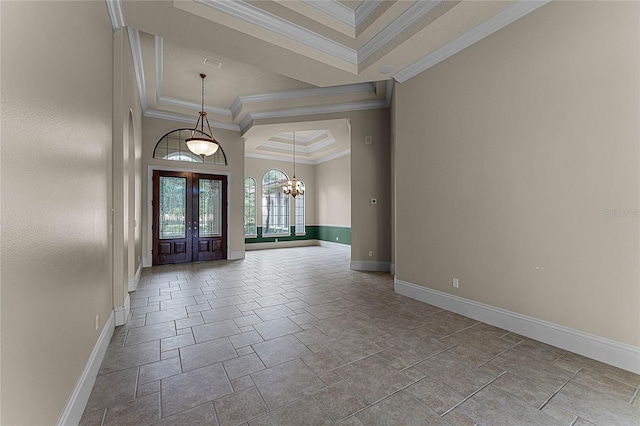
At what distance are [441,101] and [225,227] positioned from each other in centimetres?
603

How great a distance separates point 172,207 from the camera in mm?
6969

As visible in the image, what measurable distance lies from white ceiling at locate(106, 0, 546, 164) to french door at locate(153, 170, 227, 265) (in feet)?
6.90

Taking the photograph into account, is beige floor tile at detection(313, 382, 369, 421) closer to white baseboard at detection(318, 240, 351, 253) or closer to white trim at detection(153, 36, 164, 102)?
white trim at detection(153, 36, 164, 102)

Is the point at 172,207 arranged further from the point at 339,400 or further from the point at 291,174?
the point at 339,400

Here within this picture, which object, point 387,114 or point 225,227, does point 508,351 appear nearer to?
point 387,114

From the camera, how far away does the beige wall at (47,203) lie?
3.51ft

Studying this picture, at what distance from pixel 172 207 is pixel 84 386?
5.62m

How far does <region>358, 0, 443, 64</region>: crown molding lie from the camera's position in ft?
10.1

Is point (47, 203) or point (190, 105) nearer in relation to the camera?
point (47, 203)

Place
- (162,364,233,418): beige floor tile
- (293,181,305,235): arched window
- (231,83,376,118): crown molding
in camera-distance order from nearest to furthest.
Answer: (162,364,233,418): beige floor tile, (231,83,376,118): crown molding, (293,181,305,235): arched window

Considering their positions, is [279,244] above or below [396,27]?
below

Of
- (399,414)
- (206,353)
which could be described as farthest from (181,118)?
(399,414)

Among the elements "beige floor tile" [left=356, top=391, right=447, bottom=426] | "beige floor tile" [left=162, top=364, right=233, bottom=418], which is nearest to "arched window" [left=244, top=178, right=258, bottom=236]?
"beige floor tile" [left=162, top=364, right=233, bottom=418]

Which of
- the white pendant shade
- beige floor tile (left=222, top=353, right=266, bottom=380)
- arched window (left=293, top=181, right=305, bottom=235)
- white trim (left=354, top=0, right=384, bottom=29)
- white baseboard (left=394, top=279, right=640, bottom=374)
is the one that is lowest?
beige floor tile (left=222, top=353, right=266, bottom=380)
